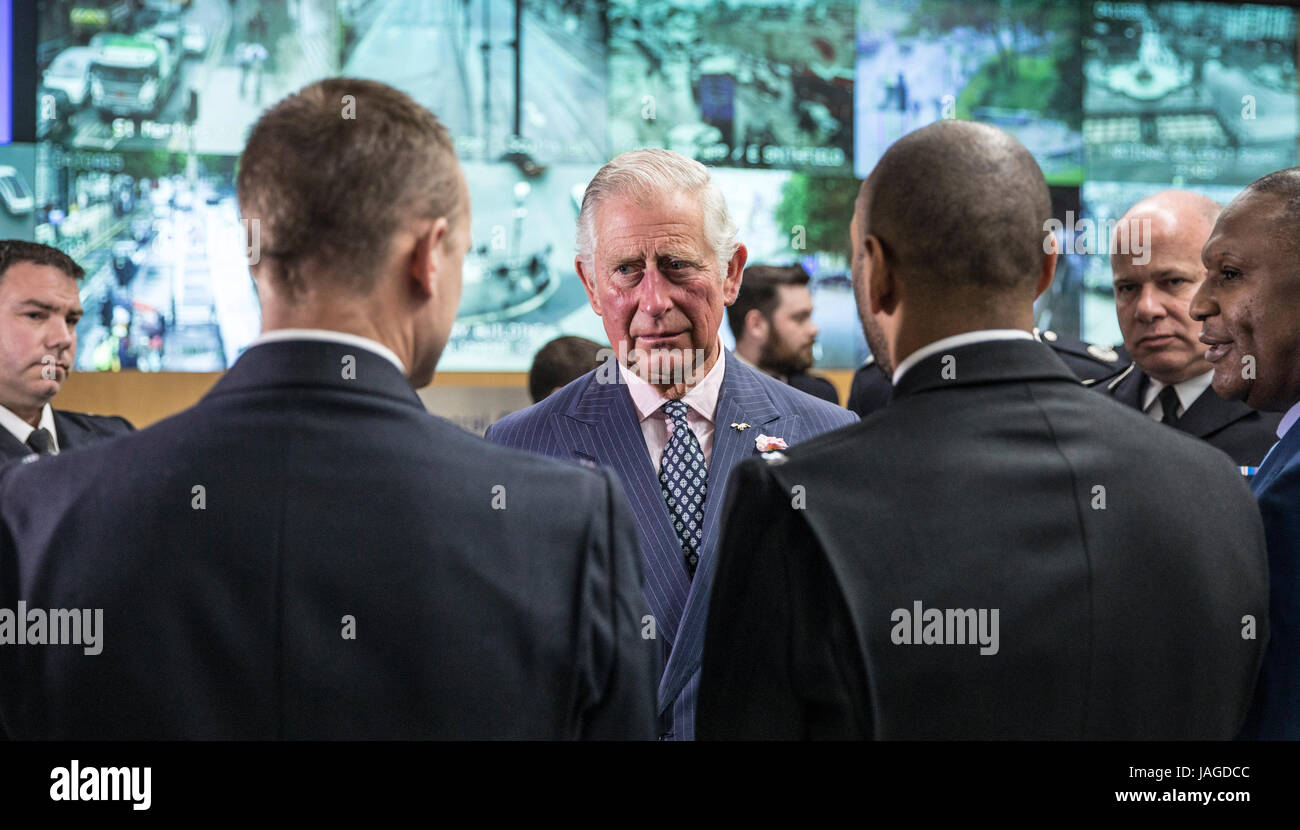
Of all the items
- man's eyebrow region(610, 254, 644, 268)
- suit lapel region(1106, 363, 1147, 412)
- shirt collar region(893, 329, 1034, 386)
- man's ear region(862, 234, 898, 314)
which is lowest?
suit lapel region(1106, 363, 1147, 412)

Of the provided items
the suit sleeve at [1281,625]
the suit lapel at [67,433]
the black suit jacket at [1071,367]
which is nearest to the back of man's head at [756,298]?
the black suit jacket at [1071,367]

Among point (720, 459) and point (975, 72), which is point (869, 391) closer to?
point (720, 459)

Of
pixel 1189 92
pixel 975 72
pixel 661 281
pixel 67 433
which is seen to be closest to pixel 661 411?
pixel 661 281

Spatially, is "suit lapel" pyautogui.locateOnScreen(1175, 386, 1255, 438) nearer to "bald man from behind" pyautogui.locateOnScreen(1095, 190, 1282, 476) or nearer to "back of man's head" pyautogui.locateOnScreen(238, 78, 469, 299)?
"bald man from behind" pyautogui.locateOnScreen(1095, 190, 1282, 476)

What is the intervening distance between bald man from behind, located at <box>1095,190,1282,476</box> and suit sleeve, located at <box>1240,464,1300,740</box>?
1.46 metres

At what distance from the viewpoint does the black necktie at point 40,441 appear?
3566 millimetres

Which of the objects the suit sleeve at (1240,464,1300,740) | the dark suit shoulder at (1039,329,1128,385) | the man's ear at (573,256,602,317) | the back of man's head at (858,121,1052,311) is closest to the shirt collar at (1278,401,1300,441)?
the suit sleeve at (1240,464,1300,740)

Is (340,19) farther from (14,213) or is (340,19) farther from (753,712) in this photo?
(753,712)

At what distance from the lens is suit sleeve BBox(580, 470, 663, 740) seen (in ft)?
4.23

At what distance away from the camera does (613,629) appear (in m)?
1.30

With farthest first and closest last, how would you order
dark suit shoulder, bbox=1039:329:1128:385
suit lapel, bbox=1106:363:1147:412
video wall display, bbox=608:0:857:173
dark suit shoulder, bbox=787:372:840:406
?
1. video wall display, bbox=608:0:857:173
2. dark suit shoulder, bbox=787:372:840:406
3. dark suit shoulder, bbox=1039:329:1128:385
4. suit lapel, bbox=1106:363:1147:412

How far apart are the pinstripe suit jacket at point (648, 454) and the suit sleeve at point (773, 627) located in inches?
24.8

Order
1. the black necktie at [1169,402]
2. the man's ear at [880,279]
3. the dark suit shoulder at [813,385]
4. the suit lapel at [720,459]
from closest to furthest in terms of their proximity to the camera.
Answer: the man's ear at [880,279], the suit lapel at [720,459], the black necktie at [1169,402], the dark suit shoulder at [813,385]

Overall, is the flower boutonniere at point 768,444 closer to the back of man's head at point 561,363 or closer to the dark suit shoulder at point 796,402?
the dark suit shoulder at point 796,402
